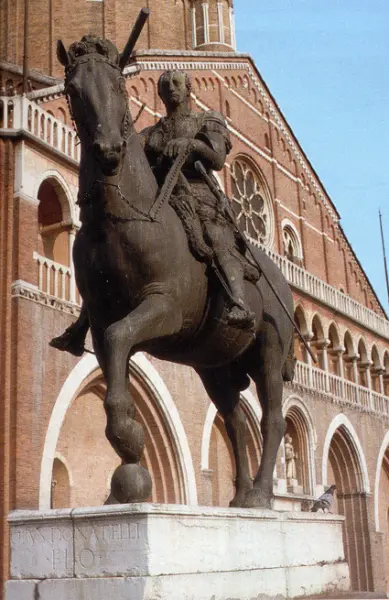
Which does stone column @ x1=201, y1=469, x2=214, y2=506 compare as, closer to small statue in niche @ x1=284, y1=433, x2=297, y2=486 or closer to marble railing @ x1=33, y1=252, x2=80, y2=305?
small statue in niche @ x1=284, y1=433, x2=297, y2=486

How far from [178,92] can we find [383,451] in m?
23.2

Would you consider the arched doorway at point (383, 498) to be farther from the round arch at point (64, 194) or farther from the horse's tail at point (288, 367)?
the horse's tail at point (288, 367)

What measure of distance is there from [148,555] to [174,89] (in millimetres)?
2827

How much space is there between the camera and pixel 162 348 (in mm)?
5020

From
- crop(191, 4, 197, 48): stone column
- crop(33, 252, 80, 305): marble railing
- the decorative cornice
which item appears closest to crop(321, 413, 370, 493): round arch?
crop(33, 252, 80, 305): marble railing

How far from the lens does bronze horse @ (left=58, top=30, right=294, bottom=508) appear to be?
14.5 ft

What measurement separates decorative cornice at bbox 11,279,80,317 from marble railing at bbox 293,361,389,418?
8.46 m

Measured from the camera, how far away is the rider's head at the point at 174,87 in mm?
5445

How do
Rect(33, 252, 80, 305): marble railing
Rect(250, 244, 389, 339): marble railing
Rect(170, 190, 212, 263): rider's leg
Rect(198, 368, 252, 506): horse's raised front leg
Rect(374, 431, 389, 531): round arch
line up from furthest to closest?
Rect(374, 431, 389, 531): round arch
Rect(250, 244, 389, 339): marble railing
Rect(33, 252, 80, 305): marble railing
Rect(198, 368, 252, 506): horse's raised front leg
Rect(170, 190, 212, 263): rider's leg

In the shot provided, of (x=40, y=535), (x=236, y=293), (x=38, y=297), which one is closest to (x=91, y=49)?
(x=236, y=293)

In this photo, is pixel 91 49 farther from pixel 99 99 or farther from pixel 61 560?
pixel 61 560

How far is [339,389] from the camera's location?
24594 millimetres

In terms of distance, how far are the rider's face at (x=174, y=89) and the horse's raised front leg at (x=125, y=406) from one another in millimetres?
1539

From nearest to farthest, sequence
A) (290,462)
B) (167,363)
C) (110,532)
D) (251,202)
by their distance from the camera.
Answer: (110,532), (167,363), (290,462), (251,202)
